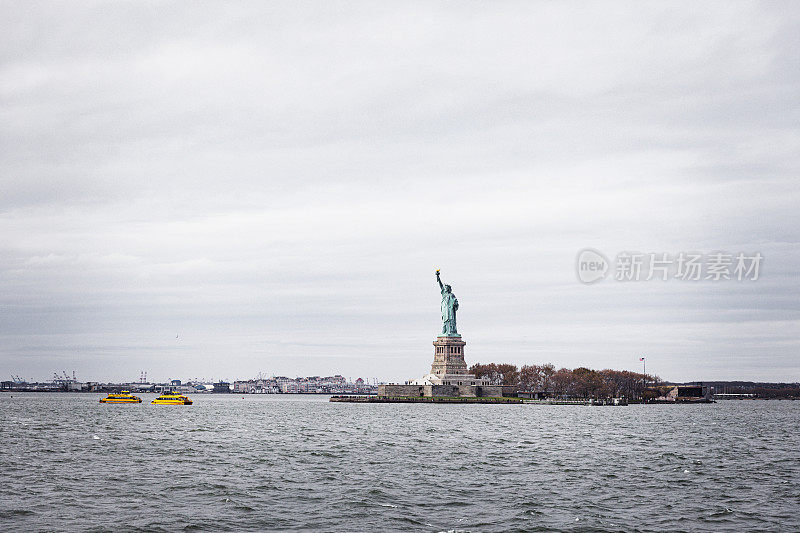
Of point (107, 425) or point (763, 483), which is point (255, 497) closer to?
point (763, 483)

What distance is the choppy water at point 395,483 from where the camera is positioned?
38.0 m

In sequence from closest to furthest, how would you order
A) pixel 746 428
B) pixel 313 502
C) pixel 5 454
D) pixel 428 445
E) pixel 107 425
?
pixel 313 502 → pixel 5 454 → pixel 428 445 → pixel 107 425 → pixel 746 428

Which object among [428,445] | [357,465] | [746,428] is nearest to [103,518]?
[357,465]

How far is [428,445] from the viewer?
2904 inches

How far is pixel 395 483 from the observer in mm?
49250

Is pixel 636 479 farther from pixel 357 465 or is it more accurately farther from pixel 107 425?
pixel 107 425

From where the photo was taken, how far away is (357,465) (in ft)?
191

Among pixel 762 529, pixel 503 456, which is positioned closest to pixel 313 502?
pixel 762 529

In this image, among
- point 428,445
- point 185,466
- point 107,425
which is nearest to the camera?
point 185,466

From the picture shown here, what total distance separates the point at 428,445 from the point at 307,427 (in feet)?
109

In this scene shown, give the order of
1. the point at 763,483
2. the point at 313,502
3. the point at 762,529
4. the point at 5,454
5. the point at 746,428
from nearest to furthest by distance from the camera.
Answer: the point at 762,529 < the point at 313,502 < the point at 763,483 < the point at 5,454 < the point at 746,428

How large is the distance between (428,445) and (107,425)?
158 feet

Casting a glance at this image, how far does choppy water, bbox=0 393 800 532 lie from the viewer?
3800cm

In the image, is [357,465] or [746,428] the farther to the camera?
[746,428]
